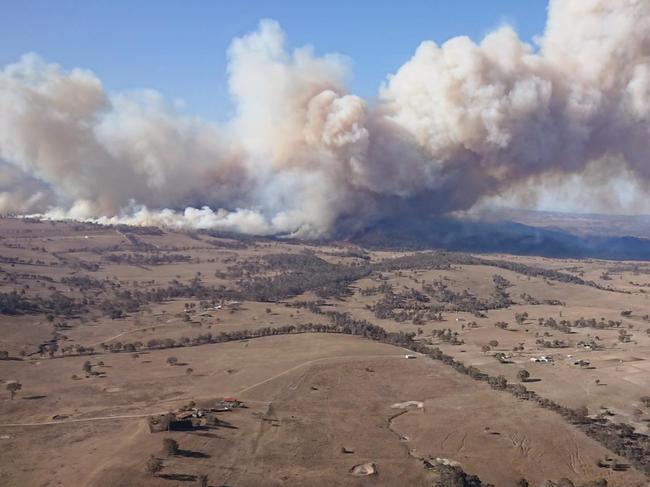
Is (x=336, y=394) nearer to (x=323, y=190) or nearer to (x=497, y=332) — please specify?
(x=497, y=332)

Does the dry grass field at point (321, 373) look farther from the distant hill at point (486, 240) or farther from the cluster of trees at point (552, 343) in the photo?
the distant hill at point (486, 240)

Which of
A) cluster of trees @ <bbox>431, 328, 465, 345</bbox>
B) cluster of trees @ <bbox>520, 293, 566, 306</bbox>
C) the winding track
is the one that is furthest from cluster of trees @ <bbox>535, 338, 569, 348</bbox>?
→ cluster of trees @ <bbox>520, 293, 566, 306</bbox>

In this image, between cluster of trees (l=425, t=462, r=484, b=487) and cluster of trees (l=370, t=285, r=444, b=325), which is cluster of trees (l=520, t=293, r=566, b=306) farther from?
cluster of trees (l=425, t=462, r=484, b=487)

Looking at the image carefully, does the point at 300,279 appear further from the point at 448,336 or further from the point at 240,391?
the point at 240,391

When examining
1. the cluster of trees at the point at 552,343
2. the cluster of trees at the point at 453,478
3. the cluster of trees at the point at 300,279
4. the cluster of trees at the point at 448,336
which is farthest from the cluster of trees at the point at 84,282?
the cluster of trees at the point at 453,478

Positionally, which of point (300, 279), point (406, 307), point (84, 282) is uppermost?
point (300, 279)

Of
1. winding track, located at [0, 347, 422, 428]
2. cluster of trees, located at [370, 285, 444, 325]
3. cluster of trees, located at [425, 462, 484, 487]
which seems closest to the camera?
cluster of trees, located at [425, 462, 484, 487]

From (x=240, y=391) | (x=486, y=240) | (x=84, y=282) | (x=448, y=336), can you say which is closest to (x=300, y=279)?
(x=84, y=282)

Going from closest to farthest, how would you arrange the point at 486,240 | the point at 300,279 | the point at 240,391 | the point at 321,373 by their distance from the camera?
the point at 240,391
the point at 321,373
the point at 300,279
the point at 486,240
